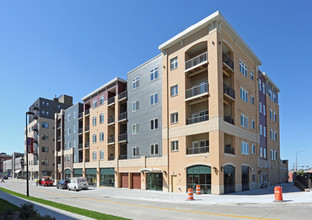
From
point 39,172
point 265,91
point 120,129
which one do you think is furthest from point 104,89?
point 39,172

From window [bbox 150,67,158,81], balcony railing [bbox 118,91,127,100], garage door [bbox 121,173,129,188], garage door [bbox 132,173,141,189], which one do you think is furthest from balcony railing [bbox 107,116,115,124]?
window [bbox 150,67,158,81]

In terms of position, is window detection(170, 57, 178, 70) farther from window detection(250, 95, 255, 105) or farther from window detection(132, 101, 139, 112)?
window detection(250, 95, 255, 105)

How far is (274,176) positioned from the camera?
154ft

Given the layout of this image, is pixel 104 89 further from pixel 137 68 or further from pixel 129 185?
pixel 129 185

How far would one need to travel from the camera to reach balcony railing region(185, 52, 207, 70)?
3045cm

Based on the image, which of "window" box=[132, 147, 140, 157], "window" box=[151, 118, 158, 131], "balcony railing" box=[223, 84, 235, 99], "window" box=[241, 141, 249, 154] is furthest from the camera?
"window" box=[132, 147, 140, 157]

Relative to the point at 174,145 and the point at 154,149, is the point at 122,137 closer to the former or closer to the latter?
the point at 154,149

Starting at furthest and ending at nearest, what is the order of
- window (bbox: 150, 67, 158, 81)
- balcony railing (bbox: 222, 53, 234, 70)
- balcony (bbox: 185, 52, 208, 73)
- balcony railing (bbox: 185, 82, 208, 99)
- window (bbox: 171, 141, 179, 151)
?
window (bbox: 150, 67, 158, 81), window (bbox: 171, 141, 179, 151), balcony railing (bbox: 222, 53, 234, 70), balcony (bbox: 185, 52, 208, 73), balcony railing (bbox: 185, 82, 208, 99)

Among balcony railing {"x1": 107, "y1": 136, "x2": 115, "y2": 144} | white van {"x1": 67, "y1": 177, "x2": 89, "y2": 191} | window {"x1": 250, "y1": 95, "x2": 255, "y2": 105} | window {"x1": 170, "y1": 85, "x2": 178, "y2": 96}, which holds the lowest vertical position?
white van {"x1": 67, "y1": 177, "x2": 89, "y2": 191}

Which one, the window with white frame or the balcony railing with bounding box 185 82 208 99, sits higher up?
the balcony railing with bounding box 185 82 208 99

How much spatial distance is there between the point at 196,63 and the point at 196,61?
238mm

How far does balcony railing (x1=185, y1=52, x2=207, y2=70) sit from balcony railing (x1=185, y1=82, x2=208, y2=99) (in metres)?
2.71

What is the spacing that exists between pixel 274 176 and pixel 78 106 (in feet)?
135

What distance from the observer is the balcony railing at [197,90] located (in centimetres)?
2970
